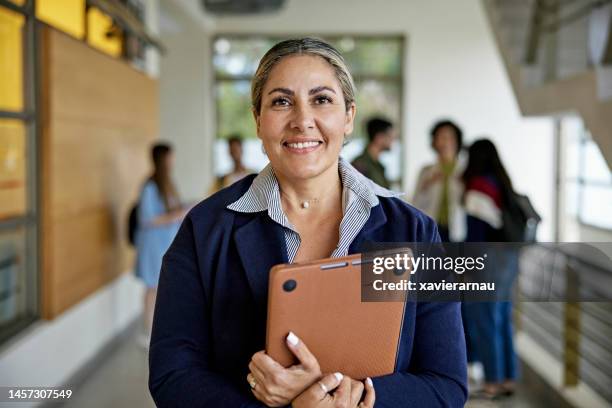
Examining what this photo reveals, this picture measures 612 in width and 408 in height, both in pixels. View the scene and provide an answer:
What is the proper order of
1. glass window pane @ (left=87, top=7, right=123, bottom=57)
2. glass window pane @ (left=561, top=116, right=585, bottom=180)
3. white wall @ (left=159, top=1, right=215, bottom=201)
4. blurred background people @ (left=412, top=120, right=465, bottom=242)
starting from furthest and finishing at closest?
white wall @ (left=159, top=1, right=215, bottom=201)
glass window pane @ (left=561, top=116, right=585, bottom=180)
glass window pane @ (left=87, top=7, right=123, bottom=57)
blurred background people @ (left=412, top=120, right=465, bottom=242)

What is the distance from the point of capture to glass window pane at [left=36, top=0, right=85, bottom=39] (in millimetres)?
3803

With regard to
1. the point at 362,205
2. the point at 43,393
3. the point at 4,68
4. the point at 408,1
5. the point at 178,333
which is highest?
the point at 408,1

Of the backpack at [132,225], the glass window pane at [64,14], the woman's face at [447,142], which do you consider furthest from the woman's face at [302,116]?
the backpack at [132,225]

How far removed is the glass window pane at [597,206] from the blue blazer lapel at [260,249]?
3.52 metres

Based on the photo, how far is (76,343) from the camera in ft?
14.3

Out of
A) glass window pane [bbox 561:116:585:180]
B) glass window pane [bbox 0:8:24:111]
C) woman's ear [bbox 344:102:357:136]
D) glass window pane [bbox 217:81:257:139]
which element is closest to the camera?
woman's ear [bbox 344:102:357:136]

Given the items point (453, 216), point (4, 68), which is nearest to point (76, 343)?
point (4, 68)

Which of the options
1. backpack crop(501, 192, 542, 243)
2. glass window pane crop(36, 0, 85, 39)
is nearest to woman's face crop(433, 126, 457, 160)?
backpack crop(501, 192, 542, 243)

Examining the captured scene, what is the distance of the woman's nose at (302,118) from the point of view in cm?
125

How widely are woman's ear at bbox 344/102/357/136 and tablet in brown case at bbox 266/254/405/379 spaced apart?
0.32 meters

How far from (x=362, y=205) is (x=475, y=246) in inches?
9.7

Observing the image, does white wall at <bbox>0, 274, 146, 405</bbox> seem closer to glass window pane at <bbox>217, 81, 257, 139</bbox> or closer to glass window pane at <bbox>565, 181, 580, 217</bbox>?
glass window pane at <bbox>565, 181, 580, 217</bbox>

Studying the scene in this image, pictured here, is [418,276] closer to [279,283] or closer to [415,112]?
[279,283]

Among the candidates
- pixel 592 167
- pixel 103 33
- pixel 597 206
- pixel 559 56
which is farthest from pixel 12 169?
pixel 592 167
